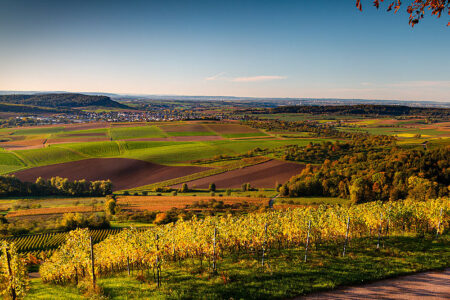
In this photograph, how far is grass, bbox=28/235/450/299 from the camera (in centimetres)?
1314

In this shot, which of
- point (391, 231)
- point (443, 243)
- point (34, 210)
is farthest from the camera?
point (34, 210)

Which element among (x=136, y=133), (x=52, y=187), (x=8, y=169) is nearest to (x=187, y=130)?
(x=136, y=133)

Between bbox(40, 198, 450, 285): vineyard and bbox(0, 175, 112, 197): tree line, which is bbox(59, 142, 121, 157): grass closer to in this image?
bbox(0, 175, 112, 197): tree line

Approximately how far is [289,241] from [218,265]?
7.77 m

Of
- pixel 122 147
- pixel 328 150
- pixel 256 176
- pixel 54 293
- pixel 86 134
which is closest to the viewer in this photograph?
pixel 54 293

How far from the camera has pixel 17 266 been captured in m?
12.1

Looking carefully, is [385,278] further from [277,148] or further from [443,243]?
[277,148]

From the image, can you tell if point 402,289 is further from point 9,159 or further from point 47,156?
point 9,159

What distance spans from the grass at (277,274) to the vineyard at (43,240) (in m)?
24.2

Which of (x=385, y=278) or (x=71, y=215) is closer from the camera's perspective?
(x=385, y=278)

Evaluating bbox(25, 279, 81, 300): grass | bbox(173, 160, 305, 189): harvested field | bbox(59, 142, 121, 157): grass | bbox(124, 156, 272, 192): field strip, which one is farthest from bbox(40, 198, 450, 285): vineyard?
bbox(59, 142, 121, 157): grass

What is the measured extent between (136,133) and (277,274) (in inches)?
5379

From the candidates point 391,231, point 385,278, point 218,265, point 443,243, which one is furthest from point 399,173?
point 218,265

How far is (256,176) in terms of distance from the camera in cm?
7650
